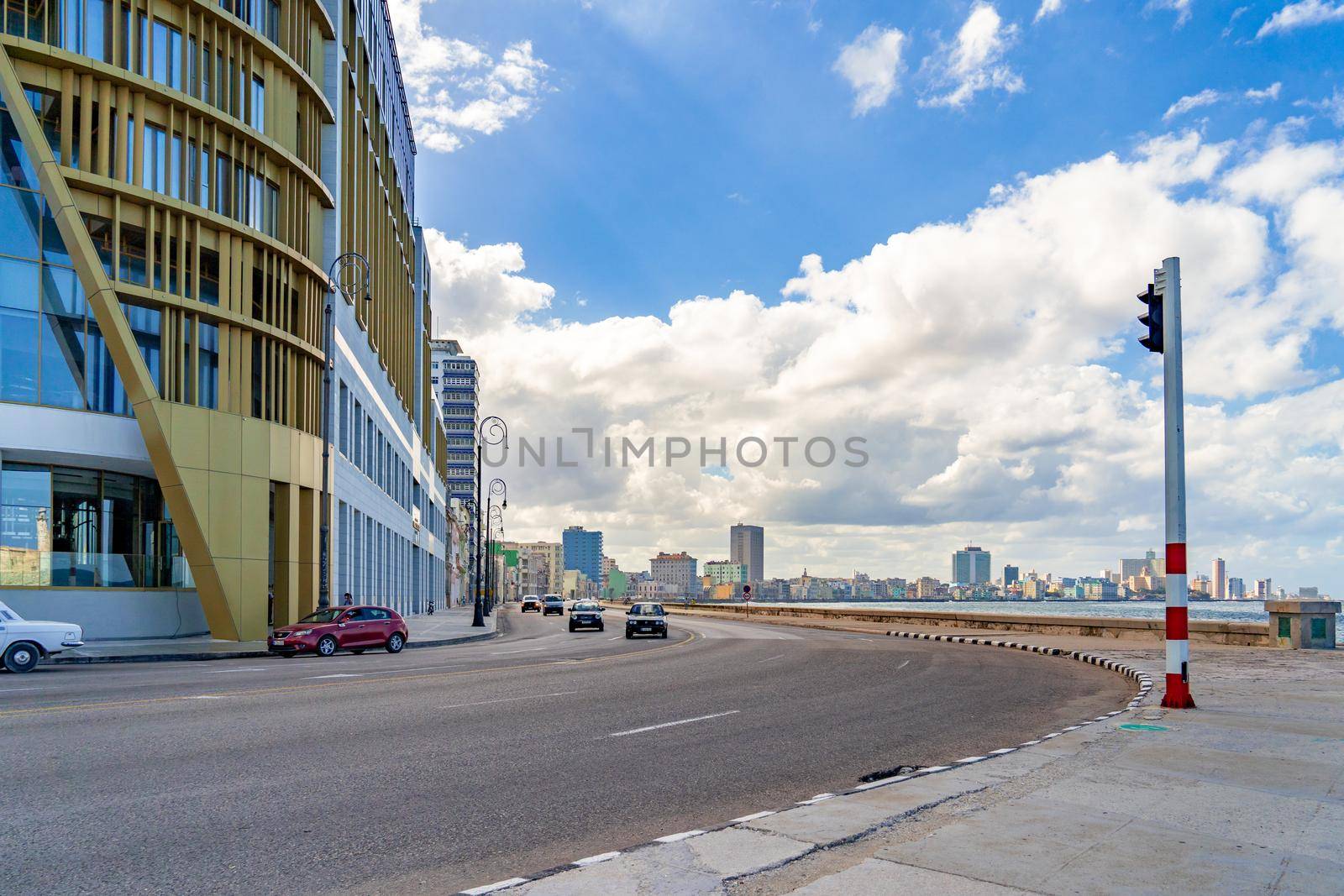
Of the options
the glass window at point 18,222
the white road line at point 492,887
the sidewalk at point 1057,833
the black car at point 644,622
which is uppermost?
the glass window at point 18,222

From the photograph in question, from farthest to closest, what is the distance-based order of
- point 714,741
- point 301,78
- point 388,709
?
point 301,78, point 388,709, point 714,741

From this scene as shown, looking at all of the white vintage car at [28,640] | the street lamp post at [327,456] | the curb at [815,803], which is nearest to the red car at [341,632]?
the street lamp post at [327,456]

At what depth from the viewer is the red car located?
2800 centimetres

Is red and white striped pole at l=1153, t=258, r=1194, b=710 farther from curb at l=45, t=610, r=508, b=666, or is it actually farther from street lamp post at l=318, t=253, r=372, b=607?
street lamp post at l=318, t=253, r=372, b=607

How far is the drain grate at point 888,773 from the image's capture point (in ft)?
32.9

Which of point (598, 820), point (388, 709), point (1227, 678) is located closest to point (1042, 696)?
point (1227, 678)

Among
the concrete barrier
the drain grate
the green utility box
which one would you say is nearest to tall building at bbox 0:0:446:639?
the drain grate

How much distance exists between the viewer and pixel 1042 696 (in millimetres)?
18297

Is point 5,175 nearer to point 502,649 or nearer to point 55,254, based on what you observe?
point 55,254

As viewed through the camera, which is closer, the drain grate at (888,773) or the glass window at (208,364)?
the drain grate at (888,773)

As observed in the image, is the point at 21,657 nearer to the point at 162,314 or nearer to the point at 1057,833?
the point at 162,314

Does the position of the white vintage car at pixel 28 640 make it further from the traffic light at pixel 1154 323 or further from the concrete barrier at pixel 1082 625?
the concrete barrier at pixel 1082 625

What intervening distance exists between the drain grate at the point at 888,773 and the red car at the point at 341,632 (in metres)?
21.4

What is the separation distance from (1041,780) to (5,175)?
107 feet
